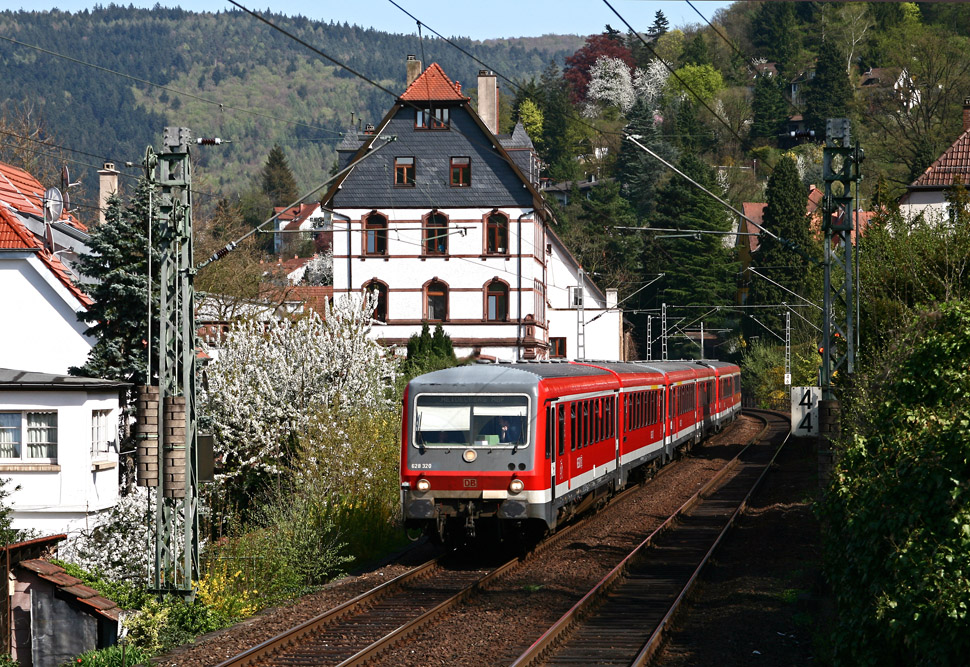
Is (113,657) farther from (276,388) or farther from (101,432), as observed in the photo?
(276,388)

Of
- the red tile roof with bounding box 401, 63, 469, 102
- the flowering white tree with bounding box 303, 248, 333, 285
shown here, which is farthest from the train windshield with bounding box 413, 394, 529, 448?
the flowering white tree with bounding box 303, 248, 333, 285

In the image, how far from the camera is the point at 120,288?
2475cm

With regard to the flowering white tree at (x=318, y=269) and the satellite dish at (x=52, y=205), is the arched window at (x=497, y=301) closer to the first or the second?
the satellite dish at (x=52, y=205)

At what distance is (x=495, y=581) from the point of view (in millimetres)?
16297

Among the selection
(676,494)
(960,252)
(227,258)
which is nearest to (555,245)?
(227,258)

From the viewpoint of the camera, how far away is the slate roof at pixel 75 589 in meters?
15.0

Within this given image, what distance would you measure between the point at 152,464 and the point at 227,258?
29.8m

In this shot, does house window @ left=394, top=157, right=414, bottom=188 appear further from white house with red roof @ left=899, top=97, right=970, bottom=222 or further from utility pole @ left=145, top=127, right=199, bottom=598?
utility pole @ left=145, top=127, right=199, bottom=598

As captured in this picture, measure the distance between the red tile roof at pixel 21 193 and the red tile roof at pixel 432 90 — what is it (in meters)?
14.1

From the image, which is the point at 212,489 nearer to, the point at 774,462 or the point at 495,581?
the point at 495,581

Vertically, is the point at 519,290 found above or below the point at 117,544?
above

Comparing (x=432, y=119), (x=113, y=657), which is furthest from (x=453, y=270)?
(x=113, y=657)

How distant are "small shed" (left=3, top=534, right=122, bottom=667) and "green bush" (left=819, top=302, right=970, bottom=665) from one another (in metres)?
9.04

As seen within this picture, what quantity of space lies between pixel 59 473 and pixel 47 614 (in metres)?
8.62
